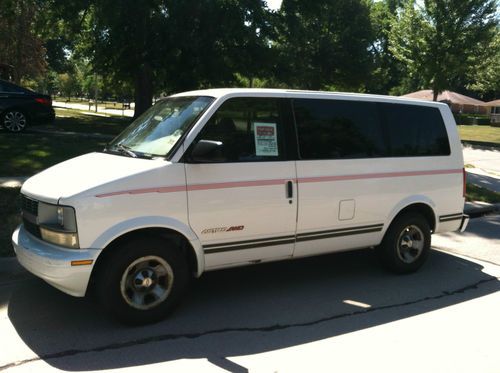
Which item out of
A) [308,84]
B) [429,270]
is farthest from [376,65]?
[429,270]

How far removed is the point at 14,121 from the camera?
13617 mm

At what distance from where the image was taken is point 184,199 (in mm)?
4305

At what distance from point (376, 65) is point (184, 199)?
30801 millimetres

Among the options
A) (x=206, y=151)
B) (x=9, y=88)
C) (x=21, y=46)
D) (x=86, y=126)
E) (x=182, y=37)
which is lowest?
(x=86, y=126)

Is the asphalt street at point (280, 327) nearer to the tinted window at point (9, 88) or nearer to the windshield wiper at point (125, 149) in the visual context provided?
the windshield wiper at point (125, 149)

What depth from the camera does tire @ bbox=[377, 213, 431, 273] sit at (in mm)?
5812

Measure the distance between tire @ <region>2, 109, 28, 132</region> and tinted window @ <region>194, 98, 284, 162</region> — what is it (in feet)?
35.6

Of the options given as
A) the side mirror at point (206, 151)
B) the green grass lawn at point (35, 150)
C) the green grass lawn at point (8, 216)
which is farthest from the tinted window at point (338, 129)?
the green grass lawn at point (35, 150)

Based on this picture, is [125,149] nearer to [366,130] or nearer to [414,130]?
[366,130]

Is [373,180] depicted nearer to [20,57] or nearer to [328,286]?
[328,286]

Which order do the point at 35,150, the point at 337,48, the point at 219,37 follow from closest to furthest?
the point at 35,150 < the point at 219,37 < the point at 337,48

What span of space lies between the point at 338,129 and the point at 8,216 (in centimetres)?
474

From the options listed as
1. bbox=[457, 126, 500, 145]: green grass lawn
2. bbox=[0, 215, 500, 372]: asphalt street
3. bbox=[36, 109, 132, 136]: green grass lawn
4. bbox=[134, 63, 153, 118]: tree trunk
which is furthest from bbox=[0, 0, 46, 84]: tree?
bbox=[0, 215, 500, 372]: asphalt street

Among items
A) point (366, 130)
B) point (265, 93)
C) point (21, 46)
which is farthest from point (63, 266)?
point (21, 46)
